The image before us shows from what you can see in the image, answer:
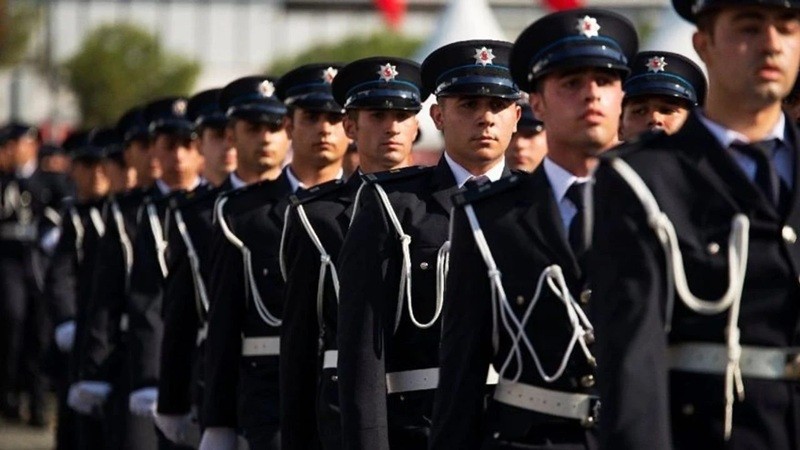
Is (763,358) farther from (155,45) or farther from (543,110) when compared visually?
(155,45)

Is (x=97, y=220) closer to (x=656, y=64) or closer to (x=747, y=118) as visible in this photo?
(x=656, y=64)

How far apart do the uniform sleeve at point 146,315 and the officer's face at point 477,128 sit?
393 cm

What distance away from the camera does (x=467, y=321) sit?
19.6 ft

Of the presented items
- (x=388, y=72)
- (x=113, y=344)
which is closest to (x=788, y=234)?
(x=388, y=72)

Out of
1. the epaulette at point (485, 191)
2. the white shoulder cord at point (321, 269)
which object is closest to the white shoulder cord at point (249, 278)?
the white shoulder cord at point (321, 269)

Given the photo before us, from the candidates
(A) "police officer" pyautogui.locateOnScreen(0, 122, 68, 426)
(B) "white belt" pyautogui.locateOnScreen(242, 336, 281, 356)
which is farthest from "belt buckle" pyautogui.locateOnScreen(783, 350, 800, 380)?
(A) "police officer" pyautogui.locateOnScreen(0, 122, 68, 426)

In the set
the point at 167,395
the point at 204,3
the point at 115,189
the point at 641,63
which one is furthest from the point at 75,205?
the point at 204,3

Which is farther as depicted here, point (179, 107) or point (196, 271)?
point (179, 107)

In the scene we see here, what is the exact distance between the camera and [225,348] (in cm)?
895

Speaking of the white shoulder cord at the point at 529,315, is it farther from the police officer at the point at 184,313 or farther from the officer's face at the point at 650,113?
the police officer at the point at 184,313

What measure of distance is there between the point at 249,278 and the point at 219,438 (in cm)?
66

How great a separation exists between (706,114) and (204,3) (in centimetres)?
6405

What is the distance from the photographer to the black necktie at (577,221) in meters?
5.87

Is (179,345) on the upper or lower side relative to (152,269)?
lower
